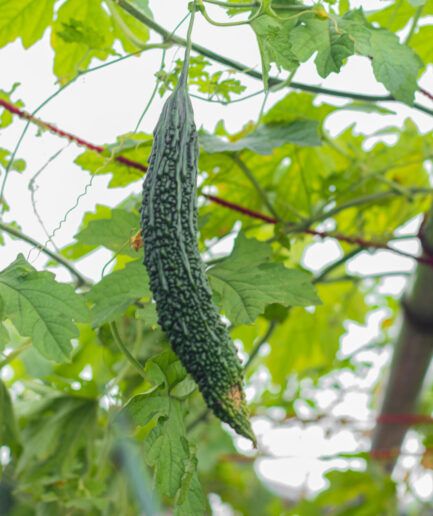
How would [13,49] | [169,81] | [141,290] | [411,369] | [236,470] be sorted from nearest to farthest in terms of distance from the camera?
1. [141,290]
2. [169,81]
3. [13,49]
4. [411,369]
5. [236,470]

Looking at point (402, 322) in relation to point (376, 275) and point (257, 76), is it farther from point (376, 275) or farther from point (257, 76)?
point (257, 76)

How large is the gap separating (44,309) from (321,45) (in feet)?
1.89

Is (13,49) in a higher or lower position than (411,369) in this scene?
higher

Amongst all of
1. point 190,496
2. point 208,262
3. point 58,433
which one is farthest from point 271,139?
point 58,433

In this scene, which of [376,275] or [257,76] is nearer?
[257,76]

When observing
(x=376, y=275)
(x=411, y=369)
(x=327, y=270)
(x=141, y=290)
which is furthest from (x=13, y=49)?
(x=411, y=369)

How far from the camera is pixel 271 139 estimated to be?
132 cm

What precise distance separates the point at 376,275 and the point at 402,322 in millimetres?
200

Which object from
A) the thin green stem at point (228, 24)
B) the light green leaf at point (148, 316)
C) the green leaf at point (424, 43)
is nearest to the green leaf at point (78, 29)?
the thin green stem at point (228, 24)

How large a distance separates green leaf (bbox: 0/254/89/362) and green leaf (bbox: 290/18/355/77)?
19.5 inches

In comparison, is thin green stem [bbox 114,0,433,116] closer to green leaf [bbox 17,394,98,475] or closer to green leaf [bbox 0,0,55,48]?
green leaf [bbox 0,0,55,48]

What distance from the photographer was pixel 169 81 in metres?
1.11

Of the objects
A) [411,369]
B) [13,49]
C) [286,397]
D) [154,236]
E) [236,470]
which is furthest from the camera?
[236,470]

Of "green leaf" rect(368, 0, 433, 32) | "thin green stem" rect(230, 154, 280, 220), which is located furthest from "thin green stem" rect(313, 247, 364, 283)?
"green leaf" rect(368, 0, 433, 32)
